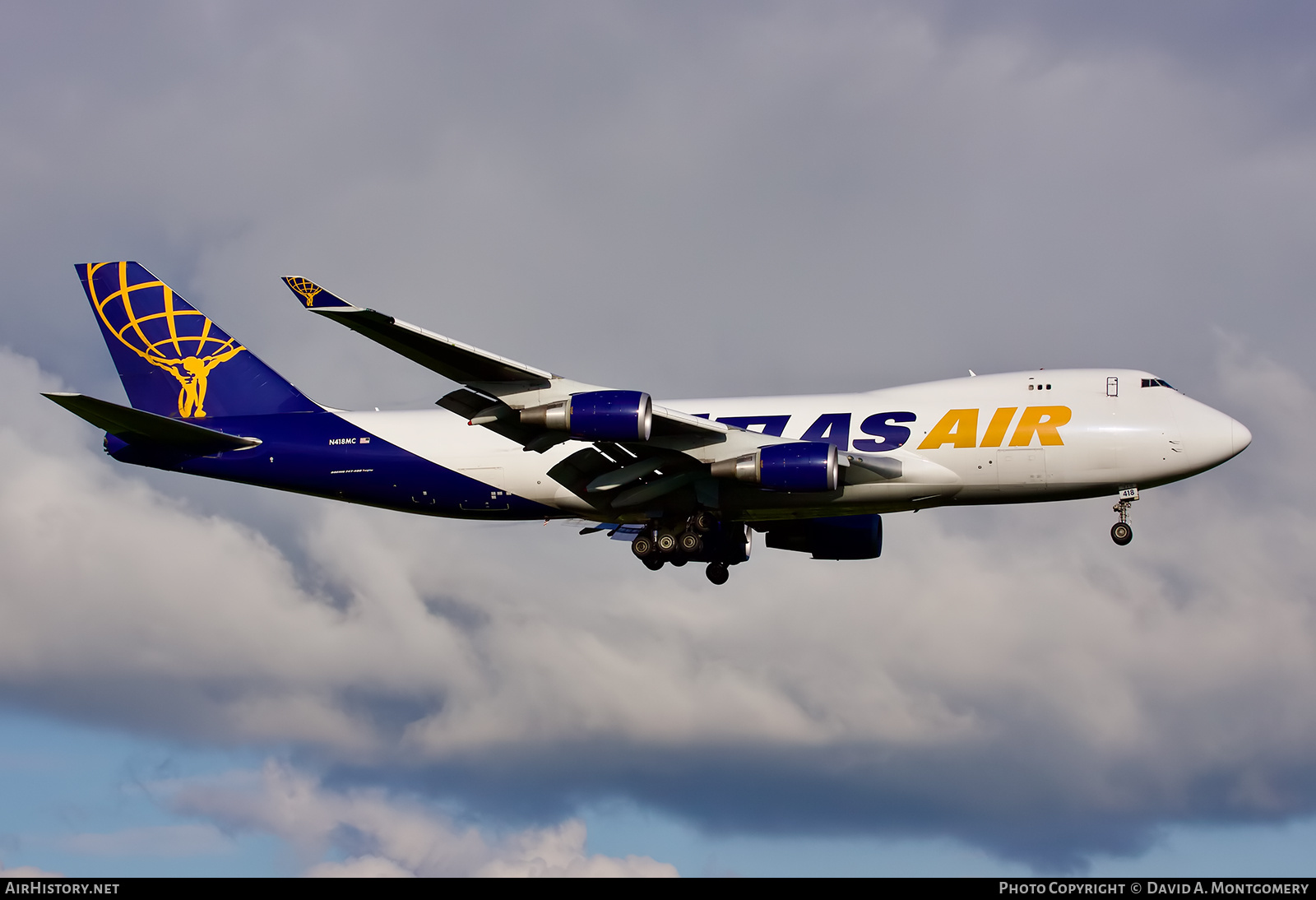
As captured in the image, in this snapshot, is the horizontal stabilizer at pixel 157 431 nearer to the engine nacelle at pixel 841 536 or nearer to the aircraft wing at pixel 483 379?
the aircraft wing at pixel 483 379

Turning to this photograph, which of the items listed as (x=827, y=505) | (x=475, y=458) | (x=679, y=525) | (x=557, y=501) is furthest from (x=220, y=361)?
(x=827, y=505)

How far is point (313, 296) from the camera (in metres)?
33.1

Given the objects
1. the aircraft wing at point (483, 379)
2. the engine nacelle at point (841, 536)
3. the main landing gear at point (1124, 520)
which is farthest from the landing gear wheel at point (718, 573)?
the main landing gear at point (1124, 520)

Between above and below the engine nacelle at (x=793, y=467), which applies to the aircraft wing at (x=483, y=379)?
above

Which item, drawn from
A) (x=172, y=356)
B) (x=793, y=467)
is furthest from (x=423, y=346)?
(x=172, y=356)

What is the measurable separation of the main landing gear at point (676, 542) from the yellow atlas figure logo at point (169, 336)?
15.8 meters

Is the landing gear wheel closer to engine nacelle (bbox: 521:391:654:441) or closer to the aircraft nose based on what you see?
engine nacelle (bbox: 521:391:654:441)

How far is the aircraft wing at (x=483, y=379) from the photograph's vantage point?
33.1m

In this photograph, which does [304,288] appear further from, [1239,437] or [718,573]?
[1239,437]

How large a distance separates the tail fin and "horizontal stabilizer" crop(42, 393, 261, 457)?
1609 mm

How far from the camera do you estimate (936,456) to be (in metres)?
38.0

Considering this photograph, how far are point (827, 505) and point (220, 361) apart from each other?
69.9 ft
